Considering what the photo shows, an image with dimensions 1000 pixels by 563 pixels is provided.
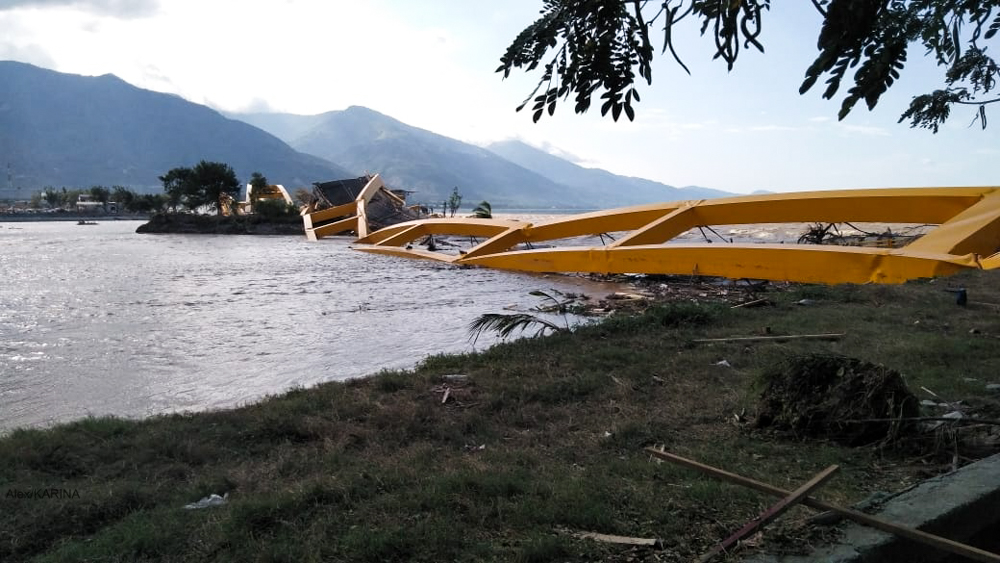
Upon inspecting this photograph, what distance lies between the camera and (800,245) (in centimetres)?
1007

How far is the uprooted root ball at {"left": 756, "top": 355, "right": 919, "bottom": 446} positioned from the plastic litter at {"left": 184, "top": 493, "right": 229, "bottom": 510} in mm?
2918

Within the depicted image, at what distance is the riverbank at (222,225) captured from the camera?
138ft

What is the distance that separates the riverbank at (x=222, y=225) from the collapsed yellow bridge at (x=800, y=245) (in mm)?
29740

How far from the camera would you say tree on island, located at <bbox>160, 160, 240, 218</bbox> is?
5141 centimetres

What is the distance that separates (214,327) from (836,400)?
317 inches

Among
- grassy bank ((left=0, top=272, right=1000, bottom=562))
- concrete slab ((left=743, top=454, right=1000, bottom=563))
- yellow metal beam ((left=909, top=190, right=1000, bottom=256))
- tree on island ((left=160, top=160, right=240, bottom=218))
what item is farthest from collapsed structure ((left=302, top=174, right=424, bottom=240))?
concrete slab ((left=743, top=454, right=1000, bottom=563))

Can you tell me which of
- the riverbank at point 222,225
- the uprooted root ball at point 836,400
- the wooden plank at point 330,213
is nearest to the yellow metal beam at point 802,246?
the uprooted root ball at point 836,400

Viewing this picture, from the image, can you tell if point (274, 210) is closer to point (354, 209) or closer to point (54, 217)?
point (354, 209)

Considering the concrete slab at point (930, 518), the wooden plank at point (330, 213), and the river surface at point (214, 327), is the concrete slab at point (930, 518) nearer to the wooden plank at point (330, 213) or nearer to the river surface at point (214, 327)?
the river surface at point (214, 327)

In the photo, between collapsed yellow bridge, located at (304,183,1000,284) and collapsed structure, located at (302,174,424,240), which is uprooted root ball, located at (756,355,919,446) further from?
collapsed structure, located at (302,174,424,240)

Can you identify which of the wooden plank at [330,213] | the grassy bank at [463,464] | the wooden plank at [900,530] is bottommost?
the grassy bank at [463,464]

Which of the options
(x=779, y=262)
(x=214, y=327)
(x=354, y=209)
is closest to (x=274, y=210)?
(x=354, y=209)

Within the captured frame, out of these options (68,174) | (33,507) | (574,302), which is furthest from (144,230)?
(68,174)

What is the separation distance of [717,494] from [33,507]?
300 cm
